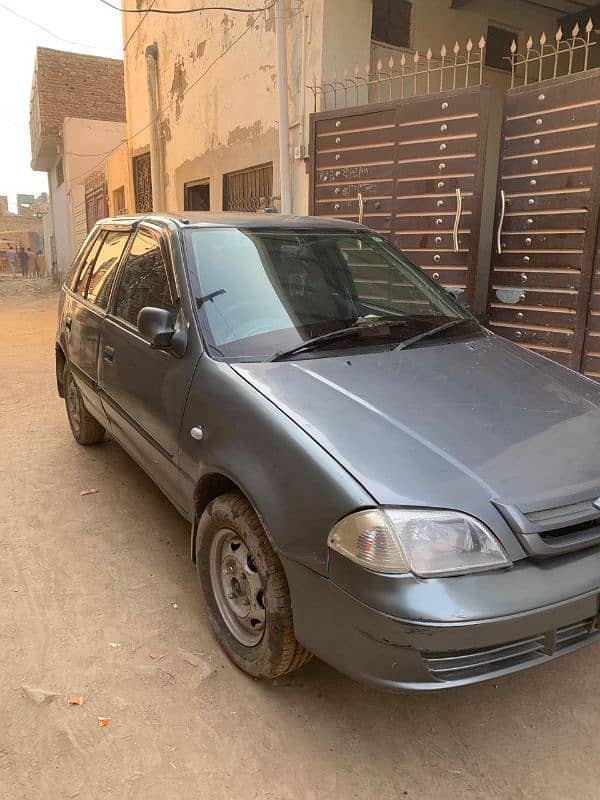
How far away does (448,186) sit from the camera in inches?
230

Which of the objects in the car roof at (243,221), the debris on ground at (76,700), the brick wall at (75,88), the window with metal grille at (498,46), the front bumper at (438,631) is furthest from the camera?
the brick wall at (75,88)

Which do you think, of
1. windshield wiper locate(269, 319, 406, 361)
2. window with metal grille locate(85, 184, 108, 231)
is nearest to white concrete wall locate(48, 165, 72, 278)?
window with metal grille locate(85, 184, 108, 231)

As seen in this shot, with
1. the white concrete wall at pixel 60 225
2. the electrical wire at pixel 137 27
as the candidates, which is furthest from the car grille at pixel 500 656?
the white concrete wall at pixel 60 225

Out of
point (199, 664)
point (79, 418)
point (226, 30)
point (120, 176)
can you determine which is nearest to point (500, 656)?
point (199, 664)

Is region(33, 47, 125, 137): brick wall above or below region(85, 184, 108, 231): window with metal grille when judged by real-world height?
above

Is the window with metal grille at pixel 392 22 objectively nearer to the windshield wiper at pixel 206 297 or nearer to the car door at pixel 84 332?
the car door at pixel 84 332

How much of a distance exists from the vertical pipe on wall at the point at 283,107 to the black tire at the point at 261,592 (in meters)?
5.89

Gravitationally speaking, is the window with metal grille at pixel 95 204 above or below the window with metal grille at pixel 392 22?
below

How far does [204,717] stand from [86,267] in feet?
10.9

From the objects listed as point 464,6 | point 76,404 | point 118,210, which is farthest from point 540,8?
point 118,210

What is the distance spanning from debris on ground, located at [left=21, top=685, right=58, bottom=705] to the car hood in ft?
4.53

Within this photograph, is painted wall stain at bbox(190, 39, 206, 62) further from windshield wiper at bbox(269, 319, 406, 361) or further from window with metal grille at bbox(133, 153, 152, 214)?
windshield wiper at bbox(269, 319, 406, 361)

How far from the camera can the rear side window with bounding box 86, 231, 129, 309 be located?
3.77 m

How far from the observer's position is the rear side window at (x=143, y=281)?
302 cm
